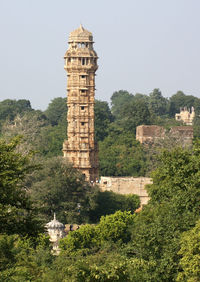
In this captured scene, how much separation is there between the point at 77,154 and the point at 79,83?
12.1 feet

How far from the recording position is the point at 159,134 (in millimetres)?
72500

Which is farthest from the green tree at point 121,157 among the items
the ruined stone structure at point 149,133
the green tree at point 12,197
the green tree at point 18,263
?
the green tree at point 12,197

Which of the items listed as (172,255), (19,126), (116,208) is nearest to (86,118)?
(116,208)

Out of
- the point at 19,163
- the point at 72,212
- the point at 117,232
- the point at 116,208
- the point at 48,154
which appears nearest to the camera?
the point at 19,163

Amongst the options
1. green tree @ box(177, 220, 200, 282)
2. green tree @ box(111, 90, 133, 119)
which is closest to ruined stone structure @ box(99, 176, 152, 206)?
green tree @ box(177, 220, 200, 282)

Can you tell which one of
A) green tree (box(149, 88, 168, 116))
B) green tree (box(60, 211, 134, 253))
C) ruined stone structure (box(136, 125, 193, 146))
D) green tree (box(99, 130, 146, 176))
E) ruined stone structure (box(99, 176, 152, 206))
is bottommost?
green tree (box(60, 211, 134, 253))

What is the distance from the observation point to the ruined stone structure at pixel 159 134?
71031mm

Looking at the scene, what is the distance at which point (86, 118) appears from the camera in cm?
5816

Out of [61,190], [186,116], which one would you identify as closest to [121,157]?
[61,190]

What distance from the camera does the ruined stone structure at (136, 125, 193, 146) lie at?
233 feet

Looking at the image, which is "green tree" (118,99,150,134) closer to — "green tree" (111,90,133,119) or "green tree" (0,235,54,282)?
"green tree" (111,90,133,119)

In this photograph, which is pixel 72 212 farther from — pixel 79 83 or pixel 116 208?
pixel 79 83

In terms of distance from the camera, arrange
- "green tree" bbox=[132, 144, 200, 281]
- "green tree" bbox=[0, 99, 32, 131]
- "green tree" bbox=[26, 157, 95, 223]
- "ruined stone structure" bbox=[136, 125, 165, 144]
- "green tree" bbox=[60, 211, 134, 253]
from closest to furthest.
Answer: "green tree" bbox=[132, 144, 200, 281] < "green tree" bbox=[60, 211, 134, 253] < "green tree" bbox=[26, 157, 95, 223] < "ruined stone structure" bbox=[136, 125, 165, 144] < "green tree" bbox=[0, 99, 32, 131]

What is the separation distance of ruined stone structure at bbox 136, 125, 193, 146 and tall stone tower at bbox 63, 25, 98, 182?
13.1 meters
